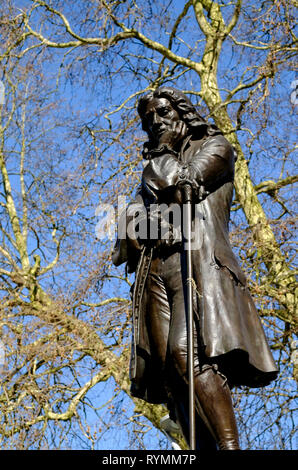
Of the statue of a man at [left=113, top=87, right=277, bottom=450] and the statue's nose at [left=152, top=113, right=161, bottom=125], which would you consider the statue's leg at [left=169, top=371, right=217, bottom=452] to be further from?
the statue's nose at [left=152, top=113, right=161, bottom=125]

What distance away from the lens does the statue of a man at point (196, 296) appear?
3.92 m

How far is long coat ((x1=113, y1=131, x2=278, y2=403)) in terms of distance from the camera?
3.98 meters

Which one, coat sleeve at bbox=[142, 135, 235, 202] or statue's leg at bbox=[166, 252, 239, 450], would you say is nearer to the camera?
statue's leg at bbox=[166, 252, 239, 450]

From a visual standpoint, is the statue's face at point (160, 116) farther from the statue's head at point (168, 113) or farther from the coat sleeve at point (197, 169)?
the coat sleeve at point (197, 169)

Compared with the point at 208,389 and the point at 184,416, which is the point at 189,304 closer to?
the point at 208,389

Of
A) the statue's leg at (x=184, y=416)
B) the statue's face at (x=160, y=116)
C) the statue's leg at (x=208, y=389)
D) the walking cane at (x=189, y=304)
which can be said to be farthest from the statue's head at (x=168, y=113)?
the statue's leg at (x=184, y=416)

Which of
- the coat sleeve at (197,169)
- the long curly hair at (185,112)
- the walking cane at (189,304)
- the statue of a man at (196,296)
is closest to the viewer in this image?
the walking cane at (189,304)

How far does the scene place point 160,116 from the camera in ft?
15.4

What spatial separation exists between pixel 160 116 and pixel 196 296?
1.09 metres

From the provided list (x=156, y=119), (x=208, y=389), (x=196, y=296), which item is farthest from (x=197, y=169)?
(x=208, y=389)

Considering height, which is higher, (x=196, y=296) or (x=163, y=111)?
(x=163, y=111)

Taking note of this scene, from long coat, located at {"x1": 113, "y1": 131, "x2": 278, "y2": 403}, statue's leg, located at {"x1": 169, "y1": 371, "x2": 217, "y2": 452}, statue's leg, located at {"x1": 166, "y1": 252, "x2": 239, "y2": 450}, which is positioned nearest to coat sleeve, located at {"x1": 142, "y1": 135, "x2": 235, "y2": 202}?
long coat, located at {"x1": 113, "y1": 131, "x2": 278, "y2": 403}

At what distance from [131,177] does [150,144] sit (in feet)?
23.9
